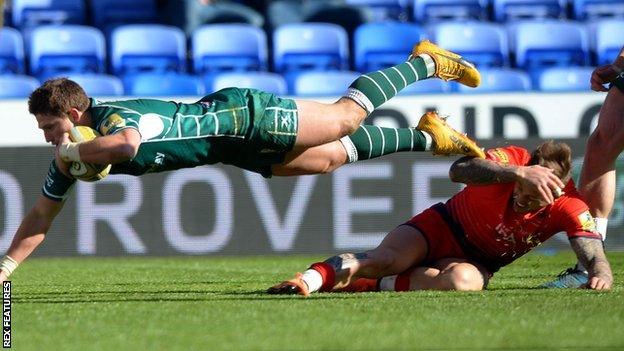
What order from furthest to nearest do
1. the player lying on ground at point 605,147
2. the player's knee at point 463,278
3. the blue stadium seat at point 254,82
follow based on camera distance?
the blue stadium seat at point 254,82, the player lying on ground at point 605,147, the player's knee at point 463,278

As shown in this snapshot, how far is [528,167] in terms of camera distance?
715 centimetres

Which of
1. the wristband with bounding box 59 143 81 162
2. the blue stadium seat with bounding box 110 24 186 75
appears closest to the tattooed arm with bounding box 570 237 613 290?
the wristband with bounding box 59 143 81 162

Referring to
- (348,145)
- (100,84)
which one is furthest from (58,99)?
(100,84)

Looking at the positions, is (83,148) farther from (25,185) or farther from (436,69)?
(25,185)

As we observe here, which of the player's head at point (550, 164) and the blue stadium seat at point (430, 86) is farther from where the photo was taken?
the blue stadium seat at point (430, 86)

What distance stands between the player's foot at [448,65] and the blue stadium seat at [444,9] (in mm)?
7110

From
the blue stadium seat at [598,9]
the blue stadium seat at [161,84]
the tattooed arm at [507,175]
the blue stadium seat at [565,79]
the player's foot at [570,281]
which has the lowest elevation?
the player's foot at [570,281]

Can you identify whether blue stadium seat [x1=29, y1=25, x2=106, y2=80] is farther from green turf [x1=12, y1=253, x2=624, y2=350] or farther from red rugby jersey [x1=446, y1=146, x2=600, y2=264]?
red rugby jersey [x1=446, y1=146, x2=600, y2=264]

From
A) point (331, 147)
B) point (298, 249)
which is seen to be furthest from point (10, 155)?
point (331, 147)

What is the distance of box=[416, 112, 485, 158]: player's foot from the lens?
779 centimetres

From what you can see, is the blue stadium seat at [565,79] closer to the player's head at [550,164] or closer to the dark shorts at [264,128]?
the player's head at [550,164]

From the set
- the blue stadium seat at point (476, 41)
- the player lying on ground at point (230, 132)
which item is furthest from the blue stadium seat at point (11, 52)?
the player lying on ground at point (230, 132)

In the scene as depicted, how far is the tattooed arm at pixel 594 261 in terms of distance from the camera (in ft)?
23.6

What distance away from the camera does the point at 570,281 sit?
7.77m
